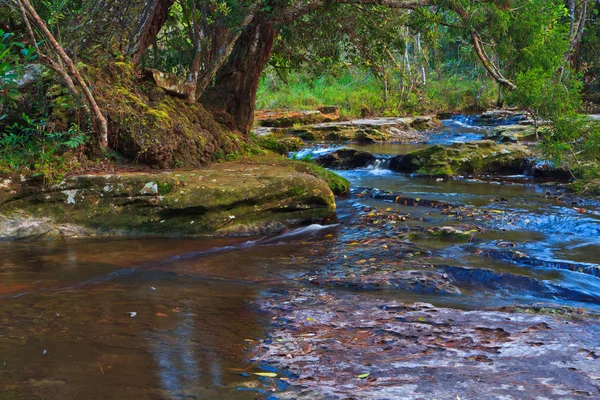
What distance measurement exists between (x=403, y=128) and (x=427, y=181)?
1084 cm

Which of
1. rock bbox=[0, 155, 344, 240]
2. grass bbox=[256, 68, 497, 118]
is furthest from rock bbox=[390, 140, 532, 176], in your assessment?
grass bbox=[256, 68, 497, 118]

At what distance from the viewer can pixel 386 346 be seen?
3822 mm

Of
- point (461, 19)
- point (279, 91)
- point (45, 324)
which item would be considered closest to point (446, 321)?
point (45, 324)

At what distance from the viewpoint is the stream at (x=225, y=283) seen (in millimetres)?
3346

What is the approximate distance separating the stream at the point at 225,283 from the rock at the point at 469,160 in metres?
3.26

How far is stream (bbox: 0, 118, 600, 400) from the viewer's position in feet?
11.0

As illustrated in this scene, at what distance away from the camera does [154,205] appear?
7449 millimetres

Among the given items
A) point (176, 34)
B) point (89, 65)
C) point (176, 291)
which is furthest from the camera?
point (176, 34)

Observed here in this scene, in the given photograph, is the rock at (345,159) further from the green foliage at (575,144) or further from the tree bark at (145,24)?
the tree bark at (145,24)

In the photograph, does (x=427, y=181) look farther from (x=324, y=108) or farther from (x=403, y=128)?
(x=324, y=108)

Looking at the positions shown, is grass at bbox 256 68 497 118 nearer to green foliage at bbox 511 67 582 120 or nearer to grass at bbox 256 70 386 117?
grass at bbox 256 70 386 117

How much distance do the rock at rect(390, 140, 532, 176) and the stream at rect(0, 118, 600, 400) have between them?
10.7 ft

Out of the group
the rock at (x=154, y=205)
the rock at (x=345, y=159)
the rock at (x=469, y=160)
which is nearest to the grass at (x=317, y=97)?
the rock at (x=345, y=159)

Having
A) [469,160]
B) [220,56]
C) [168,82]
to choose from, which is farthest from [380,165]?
[168,82]
